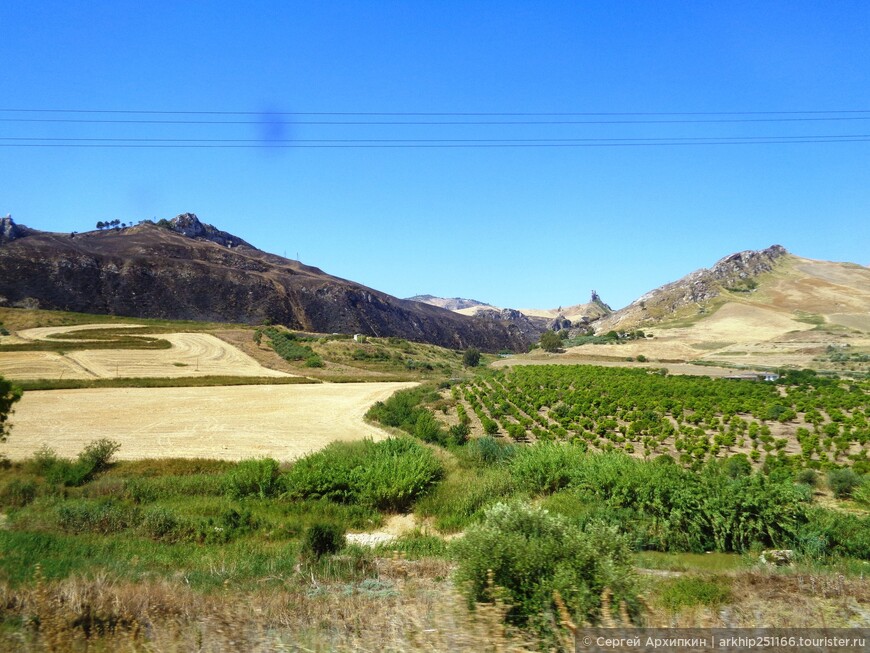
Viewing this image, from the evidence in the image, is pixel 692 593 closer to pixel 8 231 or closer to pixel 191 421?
pixel 191 421

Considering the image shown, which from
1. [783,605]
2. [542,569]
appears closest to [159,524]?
[542,569]

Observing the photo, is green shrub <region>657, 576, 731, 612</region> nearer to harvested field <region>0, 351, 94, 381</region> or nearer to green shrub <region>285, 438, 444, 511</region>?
green shrub <region>285, 438, 444, 511</region>

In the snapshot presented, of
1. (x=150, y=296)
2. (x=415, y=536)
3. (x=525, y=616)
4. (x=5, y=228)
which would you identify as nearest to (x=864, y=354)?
(x=415, y=536)

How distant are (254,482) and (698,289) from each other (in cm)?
13720

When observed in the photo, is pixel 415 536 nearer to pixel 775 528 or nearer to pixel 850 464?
pixel 775 528

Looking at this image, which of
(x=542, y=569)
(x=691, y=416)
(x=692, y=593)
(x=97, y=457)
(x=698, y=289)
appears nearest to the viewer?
(x=542, y=569)

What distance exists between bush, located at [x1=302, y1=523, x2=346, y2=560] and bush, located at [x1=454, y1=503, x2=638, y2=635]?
388 centimetres

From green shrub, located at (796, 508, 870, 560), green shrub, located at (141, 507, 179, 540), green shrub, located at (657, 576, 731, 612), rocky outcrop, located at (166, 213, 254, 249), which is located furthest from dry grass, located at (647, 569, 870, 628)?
rocky outcrop, located at (166, 213, 254, 249)

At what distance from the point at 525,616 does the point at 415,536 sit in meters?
8.13

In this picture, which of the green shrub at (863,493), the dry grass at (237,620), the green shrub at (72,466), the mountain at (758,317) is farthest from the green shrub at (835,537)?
the mountain at (758,317)

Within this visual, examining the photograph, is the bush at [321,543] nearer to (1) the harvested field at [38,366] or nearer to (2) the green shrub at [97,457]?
(2) the green shrub at [97,457]

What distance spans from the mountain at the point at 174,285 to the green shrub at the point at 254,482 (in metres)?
97.0

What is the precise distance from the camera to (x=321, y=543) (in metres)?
10.2

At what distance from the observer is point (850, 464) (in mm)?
21391
